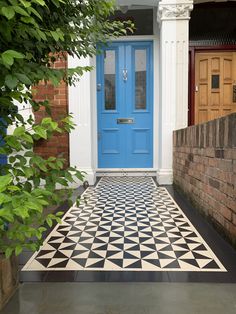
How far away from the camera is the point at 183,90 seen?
4633 mm

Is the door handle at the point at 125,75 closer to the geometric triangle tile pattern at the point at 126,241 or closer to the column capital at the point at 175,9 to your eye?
the column capital at the point at 175,9

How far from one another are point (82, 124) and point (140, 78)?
148cm

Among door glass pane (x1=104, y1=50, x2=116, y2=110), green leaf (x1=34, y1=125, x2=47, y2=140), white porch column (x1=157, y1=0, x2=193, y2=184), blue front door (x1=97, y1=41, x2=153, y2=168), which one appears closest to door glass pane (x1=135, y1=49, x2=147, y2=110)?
blue front door (x1=97, y1=41, x2=153, y2=168)

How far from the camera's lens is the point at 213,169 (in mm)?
2594

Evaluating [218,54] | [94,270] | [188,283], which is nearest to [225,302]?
[188,283]

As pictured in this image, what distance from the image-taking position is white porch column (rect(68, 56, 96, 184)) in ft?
15.6

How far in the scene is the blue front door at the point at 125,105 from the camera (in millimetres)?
5449

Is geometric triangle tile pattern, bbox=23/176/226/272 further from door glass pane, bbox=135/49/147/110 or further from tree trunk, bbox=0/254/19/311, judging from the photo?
door glass pane, bbox=135/49/147/110

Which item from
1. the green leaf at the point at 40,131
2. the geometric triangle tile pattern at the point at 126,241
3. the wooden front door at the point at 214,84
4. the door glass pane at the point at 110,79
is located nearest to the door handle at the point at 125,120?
the door glass pane at the point at 110,79

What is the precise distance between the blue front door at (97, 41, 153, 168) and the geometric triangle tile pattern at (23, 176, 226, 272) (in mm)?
1943

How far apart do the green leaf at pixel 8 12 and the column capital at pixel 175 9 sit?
13.8 ft

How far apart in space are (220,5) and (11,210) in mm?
6041

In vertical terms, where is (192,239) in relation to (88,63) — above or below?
below

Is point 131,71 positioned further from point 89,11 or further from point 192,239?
point 89,11
